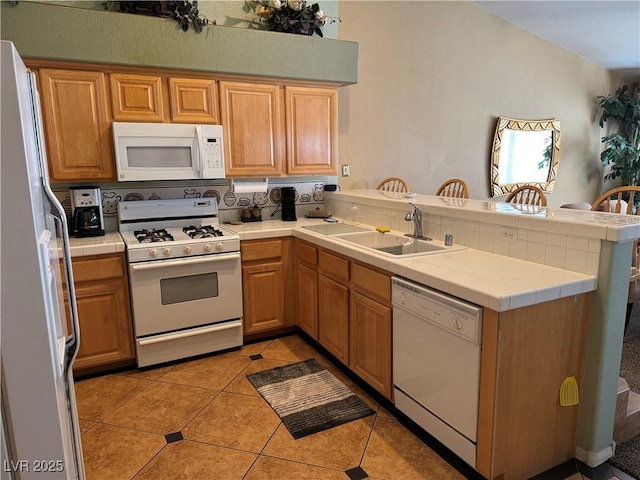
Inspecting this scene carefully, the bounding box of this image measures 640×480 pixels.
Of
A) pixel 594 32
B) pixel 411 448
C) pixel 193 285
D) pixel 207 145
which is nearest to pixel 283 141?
pixel 207 145

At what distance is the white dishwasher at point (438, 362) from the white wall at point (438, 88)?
7.77 ft

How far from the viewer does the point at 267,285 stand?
3.37 metres

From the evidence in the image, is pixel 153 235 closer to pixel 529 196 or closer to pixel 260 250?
pixel 260 250

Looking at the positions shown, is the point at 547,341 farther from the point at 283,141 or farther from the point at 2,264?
the point at 283,141

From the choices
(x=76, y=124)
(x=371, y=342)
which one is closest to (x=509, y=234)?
(x=371, y=342)

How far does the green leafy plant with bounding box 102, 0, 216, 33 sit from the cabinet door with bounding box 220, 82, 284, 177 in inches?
17.2

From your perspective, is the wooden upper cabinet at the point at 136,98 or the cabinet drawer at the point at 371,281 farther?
the wooden upper cabinet at the point at 136,98

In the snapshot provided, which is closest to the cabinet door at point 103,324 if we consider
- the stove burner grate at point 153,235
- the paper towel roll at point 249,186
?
the stove burner grate at point 153,235

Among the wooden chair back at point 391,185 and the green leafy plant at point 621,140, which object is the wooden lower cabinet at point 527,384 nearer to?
the wooden chair back at point 391,185

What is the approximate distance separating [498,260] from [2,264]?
2062 millimetres

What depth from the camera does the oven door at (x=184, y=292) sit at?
2.90 metres

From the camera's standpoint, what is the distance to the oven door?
290 centimetres

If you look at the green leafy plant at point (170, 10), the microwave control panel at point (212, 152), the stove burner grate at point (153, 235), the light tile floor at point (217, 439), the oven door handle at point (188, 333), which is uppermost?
the green leafy plant at point (170, 10)

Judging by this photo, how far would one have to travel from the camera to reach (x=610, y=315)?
190 cm
